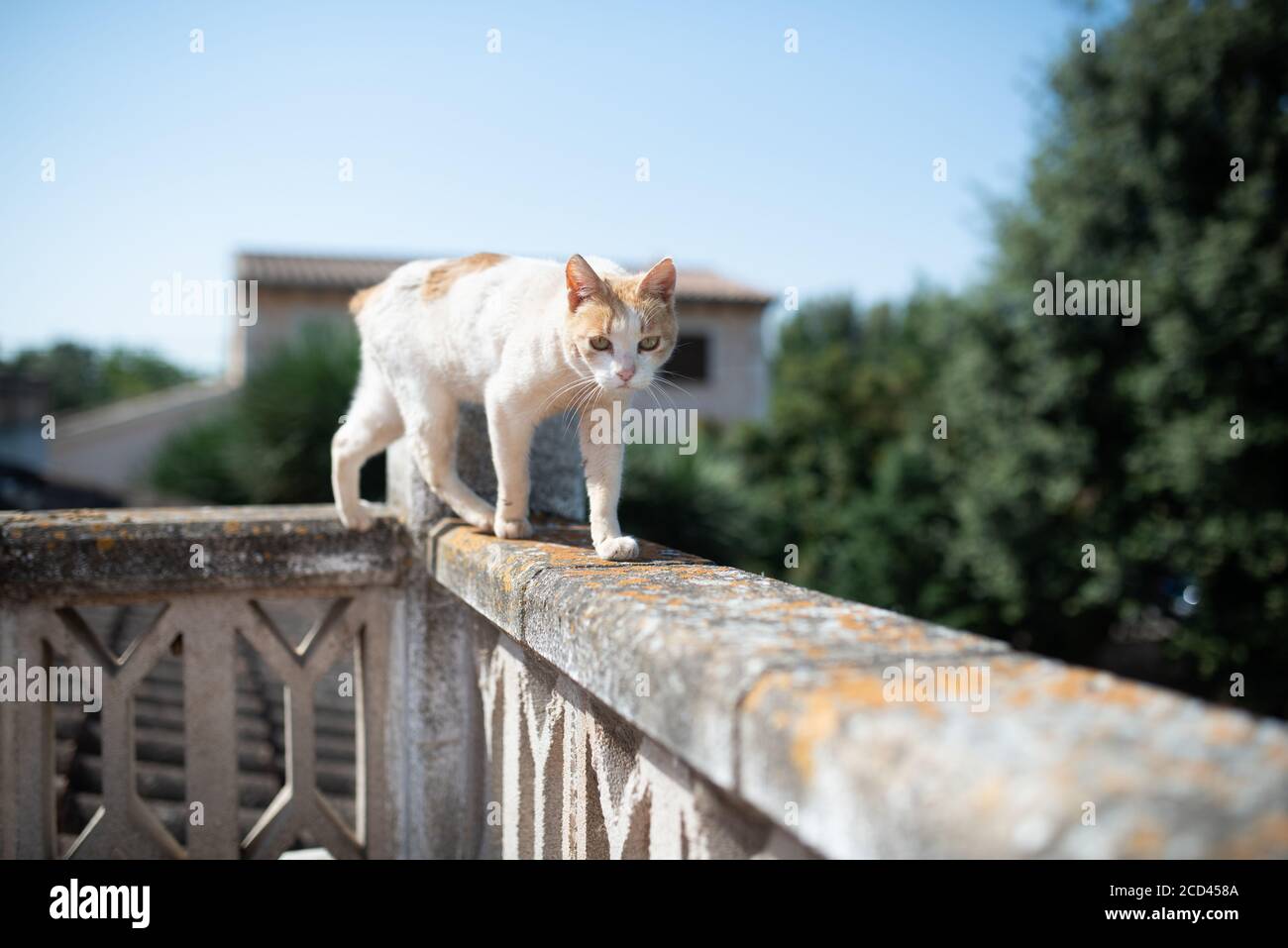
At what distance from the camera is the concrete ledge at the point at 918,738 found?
610 millimetres

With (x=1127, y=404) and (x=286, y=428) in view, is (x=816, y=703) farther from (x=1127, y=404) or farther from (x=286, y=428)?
(x=1127, y=404)

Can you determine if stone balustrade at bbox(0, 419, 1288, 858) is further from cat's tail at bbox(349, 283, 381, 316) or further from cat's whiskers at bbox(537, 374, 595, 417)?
cat's tail at bbox(349, 283, 381, 316)

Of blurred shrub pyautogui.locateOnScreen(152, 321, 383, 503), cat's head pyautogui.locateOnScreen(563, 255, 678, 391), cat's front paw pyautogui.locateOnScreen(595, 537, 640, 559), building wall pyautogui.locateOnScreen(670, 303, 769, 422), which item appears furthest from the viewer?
building wall pyautogui.locateOnScreen(670, 303, 769, 422)

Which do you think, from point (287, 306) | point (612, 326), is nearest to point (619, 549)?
point (612, 326)

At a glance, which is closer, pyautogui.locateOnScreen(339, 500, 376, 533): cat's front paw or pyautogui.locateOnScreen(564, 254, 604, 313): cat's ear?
pyautogui.locateOnScreen(564, 254, 604, 313): cat's ear

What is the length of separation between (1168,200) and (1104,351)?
177 cm

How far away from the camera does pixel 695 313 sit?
69.6 ft

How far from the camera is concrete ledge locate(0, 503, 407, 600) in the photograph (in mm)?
2312

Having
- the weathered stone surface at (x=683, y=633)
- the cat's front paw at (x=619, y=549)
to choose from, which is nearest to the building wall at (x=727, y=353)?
the cat's front paw at (x=619, y=549)

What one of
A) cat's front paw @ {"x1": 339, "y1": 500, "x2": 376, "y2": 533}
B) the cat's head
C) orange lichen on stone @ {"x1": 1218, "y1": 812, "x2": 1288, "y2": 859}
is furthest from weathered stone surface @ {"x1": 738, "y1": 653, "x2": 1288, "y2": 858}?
cat's front paw @ {"x1": 339, "y1": 500, "x2": 376, "y2": 533}

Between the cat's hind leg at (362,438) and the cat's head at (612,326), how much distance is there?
712mm

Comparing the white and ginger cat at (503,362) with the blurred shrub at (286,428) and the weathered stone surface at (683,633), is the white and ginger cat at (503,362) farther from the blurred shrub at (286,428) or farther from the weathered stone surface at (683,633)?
the blurred shrub at (286,428)

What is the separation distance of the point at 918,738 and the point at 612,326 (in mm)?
1380
